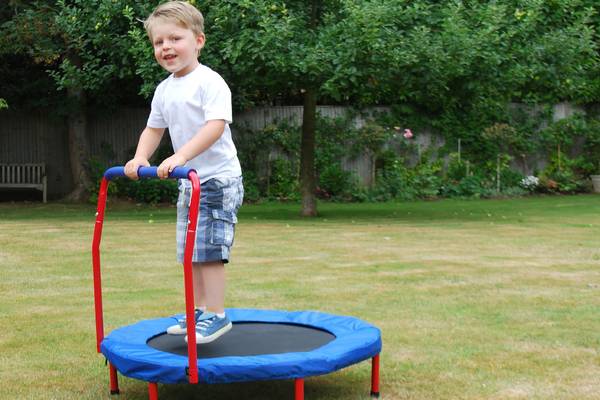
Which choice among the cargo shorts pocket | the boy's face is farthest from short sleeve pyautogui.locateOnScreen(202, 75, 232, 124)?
the cargo shorts pocket

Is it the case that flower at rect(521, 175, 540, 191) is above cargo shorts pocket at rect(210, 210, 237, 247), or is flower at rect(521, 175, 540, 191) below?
below

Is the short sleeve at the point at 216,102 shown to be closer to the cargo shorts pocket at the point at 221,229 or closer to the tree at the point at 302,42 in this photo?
the cargo shorts pocket at the point at 221,229

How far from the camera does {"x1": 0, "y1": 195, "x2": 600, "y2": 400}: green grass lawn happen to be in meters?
4.21

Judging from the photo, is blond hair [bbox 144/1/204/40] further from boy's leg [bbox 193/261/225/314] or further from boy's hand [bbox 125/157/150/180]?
boy's leg [bbox 193/261/225/314]

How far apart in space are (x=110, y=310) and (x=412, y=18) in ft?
22.0

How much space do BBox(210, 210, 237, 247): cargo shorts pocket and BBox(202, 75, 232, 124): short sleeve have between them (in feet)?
1.37

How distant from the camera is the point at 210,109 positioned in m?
3.94

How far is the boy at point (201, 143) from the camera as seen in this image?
13.0 ft

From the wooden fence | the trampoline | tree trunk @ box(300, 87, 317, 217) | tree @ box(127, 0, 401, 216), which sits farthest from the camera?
the wooden fence

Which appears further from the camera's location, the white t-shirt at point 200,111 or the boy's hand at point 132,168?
the white t-shirt at point 200,111

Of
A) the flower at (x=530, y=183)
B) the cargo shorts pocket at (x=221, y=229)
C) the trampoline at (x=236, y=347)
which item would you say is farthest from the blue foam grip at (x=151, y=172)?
the flower at (x=530, y=183)

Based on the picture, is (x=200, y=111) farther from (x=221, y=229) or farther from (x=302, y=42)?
(x=302, y=42)

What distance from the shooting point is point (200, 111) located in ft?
13.3

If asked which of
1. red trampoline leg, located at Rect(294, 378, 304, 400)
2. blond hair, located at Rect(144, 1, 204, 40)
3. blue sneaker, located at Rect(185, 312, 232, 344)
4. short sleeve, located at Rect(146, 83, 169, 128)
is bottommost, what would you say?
red trampoline leg, located at Rect(294, 378, 304, 400)
